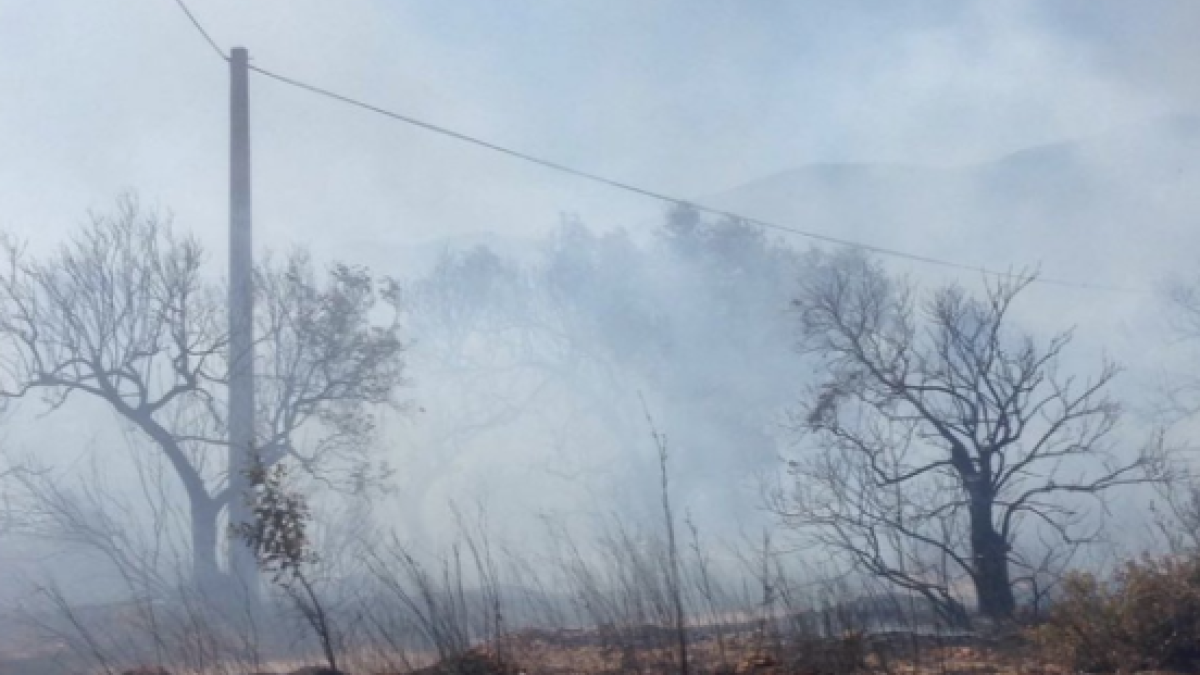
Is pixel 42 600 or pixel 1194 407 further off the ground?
pixel 1194 407

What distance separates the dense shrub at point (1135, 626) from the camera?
12492mm

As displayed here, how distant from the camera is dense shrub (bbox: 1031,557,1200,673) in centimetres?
1249

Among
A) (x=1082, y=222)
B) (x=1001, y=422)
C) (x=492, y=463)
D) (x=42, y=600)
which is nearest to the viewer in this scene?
(x=1001, y=422)

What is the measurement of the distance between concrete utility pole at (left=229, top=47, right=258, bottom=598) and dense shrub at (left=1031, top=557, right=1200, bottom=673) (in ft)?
43.8

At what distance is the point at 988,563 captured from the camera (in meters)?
17.2

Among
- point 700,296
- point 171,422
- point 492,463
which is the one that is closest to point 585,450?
point 492,463

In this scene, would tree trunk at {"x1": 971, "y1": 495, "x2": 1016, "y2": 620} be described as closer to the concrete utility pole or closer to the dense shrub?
the dense shrub

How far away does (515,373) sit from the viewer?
4272cm

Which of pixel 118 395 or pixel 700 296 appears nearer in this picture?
pixel 118 395

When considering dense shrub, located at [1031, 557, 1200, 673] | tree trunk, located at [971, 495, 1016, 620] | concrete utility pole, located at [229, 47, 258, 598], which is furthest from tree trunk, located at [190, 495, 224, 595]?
dense shrub, located at [1031, 557, 1200, 673]

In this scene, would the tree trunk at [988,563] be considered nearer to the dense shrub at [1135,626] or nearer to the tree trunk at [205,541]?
the dense shrub at [1135,626]

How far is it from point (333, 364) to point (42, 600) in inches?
289

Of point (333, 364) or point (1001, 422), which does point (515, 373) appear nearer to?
point (333, 364)

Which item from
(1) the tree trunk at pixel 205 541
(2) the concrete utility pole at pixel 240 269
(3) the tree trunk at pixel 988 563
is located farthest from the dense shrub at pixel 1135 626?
(1) the tree trunk at pixel 205 541
